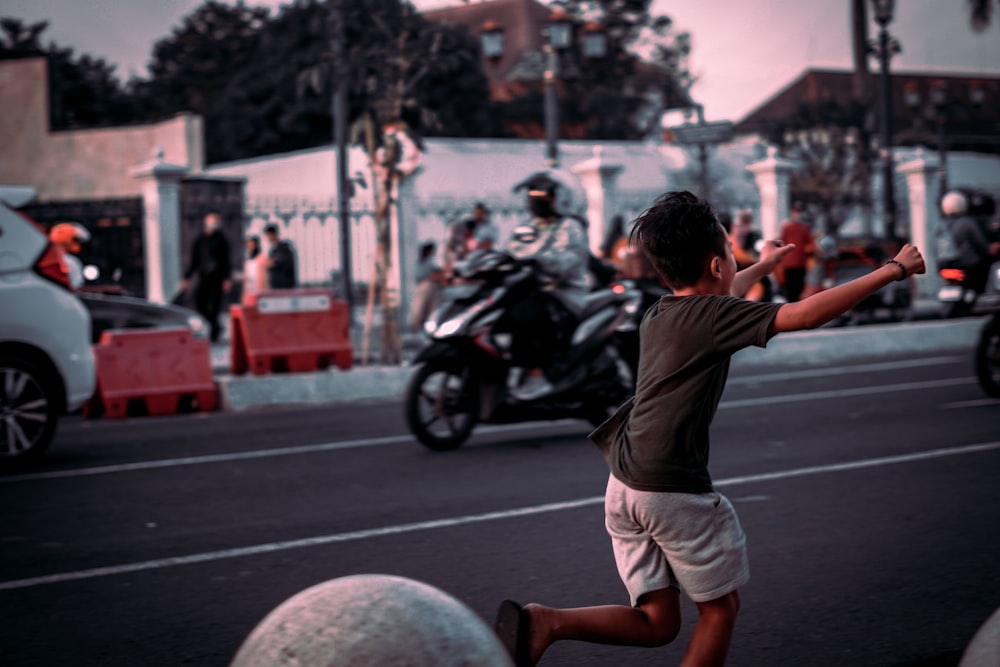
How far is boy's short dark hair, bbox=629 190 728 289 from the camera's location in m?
3.23

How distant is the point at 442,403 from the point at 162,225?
36.1 feet

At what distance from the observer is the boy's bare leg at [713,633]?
3227 mm

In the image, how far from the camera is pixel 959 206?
45.3 ft

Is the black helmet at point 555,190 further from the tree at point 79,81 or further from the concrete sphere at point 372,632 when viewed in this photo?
the tree at point 79,81

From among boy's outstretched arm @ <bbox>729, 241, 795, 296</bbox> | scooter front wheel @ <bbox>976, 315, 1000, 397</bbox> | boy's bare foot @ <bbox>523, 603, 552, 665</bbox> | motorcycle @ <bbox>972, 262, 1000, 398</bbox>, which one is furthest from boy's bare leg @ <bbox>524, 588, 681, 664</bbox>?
scooter front wheel @ <bbox>976, 315, 1000, 397</bbox>

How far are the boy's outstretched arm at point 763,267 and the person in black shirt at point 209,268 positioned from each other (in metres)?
15.0

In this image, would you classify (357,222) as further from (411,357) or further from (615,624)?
(615,624)

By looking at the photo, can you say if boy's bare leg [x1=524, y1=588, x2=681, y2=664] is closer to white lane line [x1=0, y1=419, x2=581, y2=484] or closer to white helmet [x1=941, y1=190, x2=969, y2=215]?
white lane line [x1=0, y1=419, x2=581, y2=484]

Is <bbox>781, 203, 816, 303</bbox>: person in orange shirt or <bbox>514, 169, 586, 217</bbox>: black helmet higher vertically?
<bbox>514, 169, 586, 217</bbox>: black helmet

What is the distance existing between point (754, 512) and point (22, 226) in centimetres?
517

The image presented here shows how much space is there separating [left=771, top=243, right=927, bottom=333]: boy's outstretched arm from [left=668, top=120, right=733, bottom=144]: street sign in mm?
14468

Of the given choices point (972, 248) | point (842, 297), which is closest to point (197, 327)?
point (972, 248)

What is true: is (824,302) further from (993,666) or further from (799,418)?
(799,418)

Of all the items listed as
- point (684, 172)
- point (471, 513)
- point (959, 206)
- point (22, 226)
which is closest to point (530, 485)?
point (471, 513)
